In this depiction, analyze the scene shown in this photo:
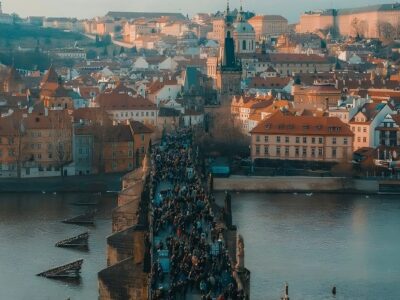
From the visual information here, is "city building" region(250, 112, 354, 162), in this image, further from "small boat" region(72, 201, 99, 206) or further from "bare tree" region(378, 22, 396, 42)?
"bare tree" region(378, 22, 396, 42)

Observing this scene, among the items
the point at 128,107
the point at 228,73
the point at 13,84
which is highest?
the point at 228,73

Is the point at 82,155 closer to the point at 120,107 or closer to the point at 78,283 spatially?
the point at 120,107

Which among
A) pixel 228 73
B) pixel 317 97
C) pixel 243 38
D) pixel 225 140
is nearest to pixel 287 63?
pixel 243 38

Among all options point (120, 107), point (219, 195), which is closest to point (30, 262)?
point (219, 195)

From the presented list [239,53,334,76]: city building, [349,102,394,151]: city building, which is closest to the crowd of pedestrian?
[349,102,394,151]: city building

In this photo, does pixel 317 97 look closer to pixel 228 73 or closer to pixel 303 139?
pixel 228 73

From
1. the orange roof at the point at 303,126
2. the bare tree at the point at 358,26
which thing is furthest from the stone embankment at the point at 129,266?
the bare tree at the point at 358,26
